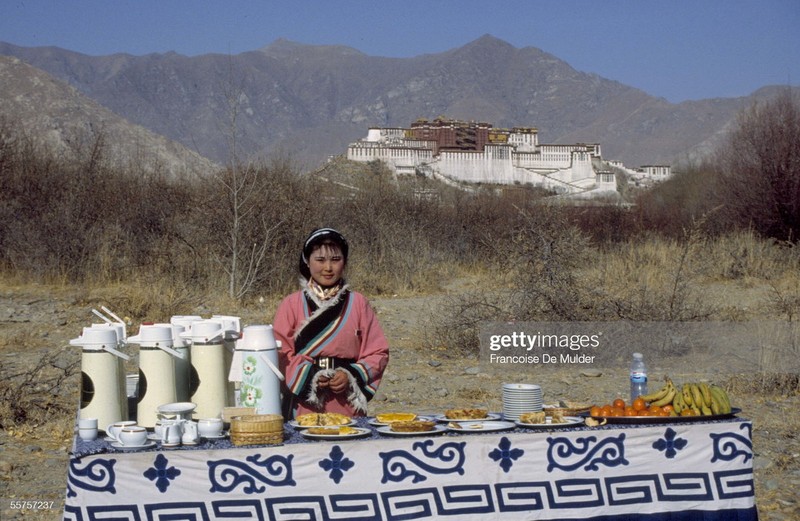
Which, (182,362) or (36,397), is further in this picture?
(36,397)

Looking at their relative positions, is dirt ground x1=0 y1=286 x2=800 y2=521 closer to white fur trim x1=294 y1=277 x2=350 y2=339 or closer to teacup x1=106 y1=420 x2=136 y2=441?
teacup x1=106 y1=420 x2=136 y2=441

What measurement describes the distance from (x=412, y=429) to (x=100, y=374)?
127 cm

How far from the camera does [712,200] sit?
28234mm

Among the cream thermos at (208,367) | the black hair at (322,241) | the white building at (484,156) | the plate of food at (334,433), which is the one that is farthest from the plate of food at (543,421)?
the white building at (484,156)

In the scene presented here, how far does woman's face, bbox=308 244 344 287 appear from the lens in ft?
14.6

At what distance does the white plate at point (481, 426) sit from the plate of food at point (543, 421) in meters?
0.05

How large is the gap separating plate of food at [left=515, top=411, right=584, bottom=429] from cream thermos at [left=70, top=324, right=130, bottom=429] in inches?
64.9

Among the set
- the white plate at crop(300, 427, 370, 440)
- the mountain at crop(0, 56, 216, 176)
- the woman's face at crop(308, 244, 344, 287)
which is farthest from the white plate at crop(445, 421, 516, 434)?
the mountain at crop(0, 56, 216, 176)

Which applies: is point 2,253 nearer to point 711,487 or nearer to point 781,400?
point 781,400

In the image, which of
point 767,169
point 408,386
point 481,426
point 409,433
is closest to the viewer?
point 409,433

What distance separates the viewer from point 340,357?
4426 millimetres

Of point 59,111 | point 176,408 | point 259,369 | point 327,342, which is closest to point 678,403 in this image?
point 327,342

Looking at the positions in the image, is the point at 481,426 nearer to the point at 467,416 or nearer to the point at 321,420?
the point at 467,416

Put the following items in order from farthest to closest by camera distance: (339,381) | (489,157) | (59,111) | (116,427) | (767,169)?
(489,157) → (59,111) → (767,169) → (339,381) → (116,427)
